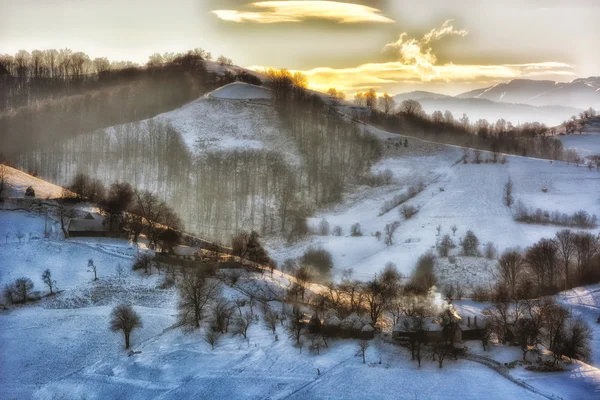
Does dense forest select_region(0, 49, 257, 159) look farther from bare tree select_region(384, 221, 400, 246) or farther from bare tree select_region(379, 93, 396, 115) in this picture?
bare tree select_region(384, 221, 400, 246)

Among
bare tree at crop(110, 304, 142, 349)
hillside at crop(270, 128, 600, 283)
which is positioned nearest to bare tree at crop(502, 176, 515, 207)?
hillside at crop(270, 128, 600, 283)

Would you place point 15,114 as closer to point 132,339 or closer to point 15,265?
point 15,265

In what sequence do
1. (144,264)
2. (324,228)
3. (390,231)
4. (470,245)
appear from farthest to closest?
(324,228) → (390,231) → (470,245) → (144,264)

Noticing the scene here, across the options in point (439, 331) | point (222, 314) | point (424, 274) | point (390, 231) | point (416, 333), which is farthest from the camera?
point (390, 231)

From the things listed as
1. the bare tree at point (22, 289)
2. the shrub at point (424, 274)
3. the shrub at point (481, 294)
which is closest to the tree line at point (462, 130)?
the shrub at point (424, 274)

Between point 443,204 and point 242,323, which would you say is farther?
point 443,204

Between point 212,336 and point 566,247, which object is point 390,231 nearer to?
point 566,247

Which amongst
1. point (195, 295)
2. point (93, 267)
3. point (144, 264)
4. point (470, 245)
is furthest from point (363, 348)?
point (470, 245)
